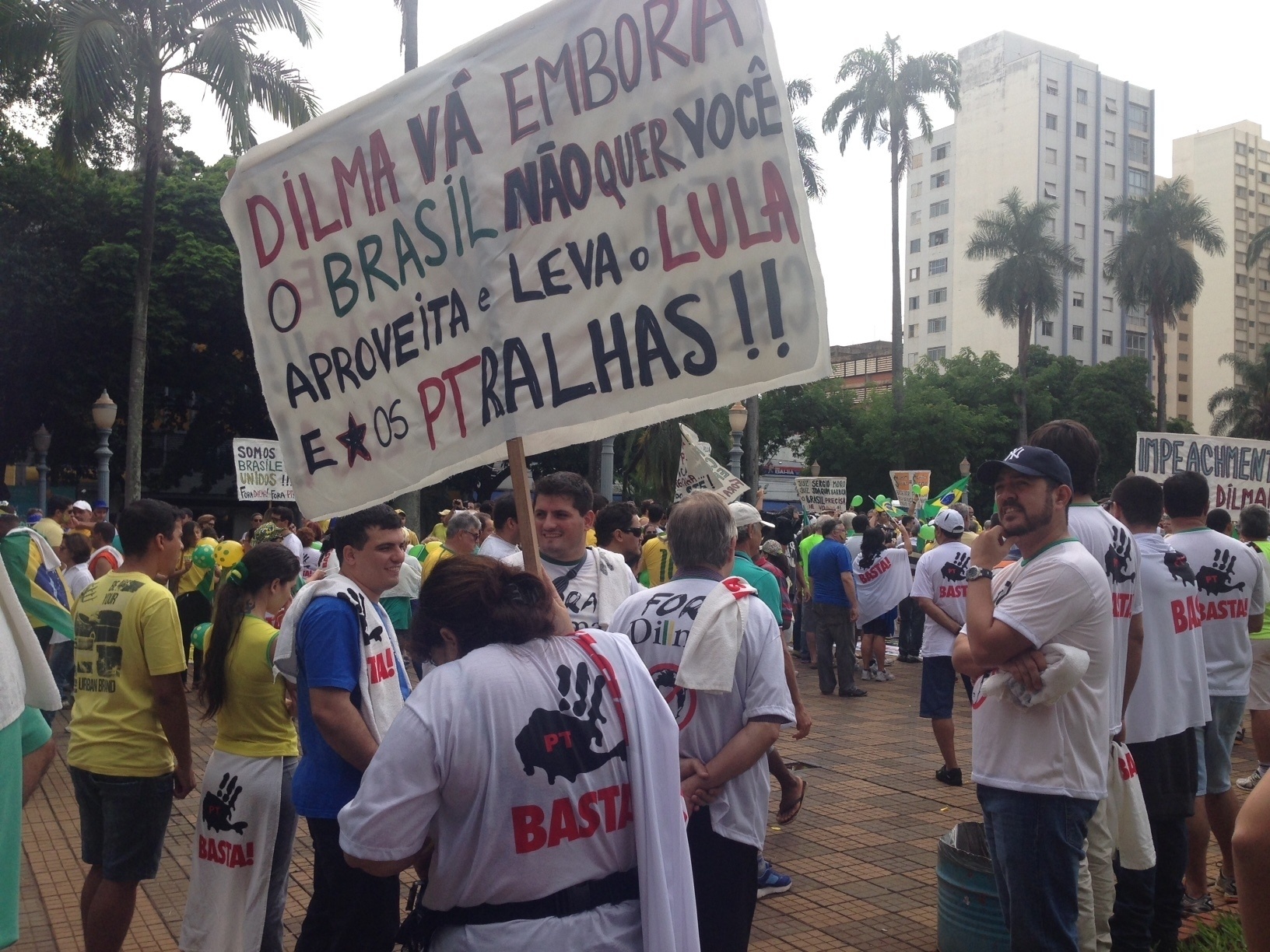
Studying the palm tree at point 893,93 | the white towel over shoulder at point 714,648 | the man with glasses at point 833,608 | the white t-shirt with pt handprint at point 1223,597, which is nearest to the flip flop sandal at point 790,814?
the white t-shirt with pt handprint at point 1223,597

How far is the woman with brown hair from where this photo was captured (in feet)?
7.23

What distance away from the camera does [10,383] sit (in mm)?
30938

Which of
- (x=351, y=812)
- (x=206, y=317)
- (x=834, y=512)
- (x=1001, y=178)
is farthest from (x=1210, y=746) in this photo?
(x=1001, y=178)

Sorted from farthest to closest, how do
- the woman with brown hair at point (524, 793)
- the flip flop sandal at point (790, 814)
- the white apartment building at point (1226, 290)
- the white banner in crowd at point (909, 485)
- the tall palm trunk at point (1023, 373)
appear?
the white apartment building at point (1226, 290), the tall palm trunk at point (1023, 373), the white banner in crowd at point (909, 485), the flip flop sandal at point (790, 814), the woman with brown hair at point (524, 793)

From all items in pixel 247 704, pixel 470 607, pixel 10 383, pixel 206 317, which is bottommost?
pixel 247 704

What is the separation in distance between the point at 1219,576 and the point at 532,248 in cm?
443

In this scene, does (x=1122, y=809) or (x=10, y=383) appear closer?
(x=1122, y=809)

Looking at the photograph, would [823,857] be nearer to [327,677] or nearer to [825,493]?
[327,677]

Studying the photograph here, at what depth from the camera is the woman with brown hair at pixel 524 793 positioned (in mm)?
2203

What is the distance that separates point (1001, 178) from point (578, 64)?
83.5 m

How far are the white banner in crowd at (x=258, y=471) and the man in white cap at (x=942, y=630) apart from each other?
1135 cm

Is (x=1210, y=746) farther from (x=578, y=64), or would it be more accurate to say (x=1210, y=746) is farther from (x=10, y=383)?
(x=10, y=383)

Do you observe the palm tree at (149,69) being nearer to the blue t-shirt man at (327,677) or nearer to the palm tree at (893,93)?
the blue t-shirt man at (327,677)

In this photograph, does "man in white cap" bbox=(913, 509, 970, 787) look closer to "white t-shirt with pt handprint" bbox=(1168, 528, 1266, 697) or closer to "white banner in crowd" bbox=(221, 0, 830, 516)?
"white t-shirt with pt handprint" bbox=(1168, 528, 1266, 697)
